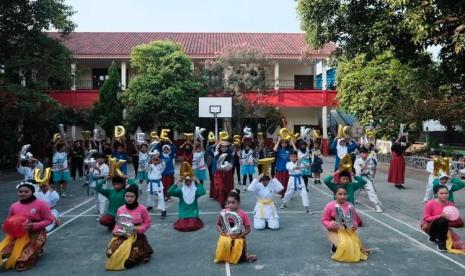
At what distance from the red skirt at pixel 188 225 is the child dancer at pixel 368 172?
13.5ft

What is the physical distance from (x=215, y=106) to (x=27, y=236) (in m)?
17.0

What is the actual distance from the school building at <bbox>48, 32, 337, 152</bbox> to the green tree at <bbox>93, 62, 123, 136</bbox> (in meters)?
2.70

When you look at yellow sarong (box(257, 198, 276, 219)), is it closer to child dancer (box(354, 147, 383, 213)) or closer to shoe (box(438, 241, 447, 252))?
child dancer (box(354, 147, 383, 213))

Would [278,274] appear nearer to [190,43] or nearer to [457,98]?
[457,98]

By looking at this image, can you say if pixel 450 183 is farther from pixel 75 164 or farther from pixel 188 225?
pixel 75 164

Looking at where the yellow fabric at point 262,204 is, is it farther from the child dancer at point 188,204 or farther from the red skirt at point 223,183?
the red skirt at point 223,183

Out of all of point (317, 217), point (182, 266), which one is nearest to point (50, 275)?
point (182, 266)

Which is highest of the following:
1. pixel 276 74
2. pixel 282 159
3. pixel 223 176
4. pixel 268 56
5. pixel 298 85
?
pixel 268 56

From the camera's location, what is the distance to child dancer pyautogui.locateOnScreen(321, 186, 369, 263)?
671 cm

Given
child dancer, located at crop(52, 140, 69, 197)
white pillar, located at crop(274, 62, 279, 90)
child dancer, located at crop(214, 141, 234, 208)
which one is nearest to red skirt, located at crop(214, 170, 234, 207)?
child dancer, located at crop(214, 141, 234, 208)

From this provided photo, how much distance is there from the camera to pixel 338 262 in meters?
6.70

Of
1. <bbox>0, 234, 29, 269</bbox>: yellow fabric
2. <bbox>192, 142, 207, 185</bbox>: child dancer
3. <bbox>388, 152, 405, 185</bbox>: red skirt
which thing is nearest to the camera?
<bbox>0, 234, 29, 269</bbox>: yellow fabric

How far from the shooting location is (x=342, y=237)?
684cm

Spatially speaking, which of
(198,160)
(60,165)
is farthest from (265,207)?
(60,165)
